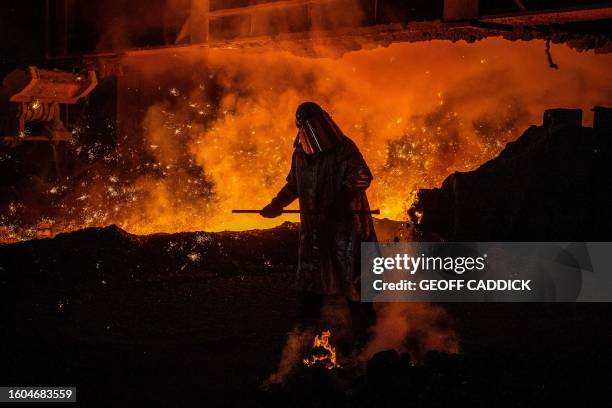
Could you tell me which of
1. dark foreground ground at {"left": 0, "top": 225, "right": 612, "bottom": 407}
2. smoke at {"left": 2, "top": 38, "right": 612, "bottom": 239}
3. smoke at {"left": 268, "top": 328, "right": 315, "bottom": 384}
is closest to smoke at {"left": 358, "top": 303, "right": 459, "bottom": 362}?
dark foreground ground at {"left": 0, "top": 225, "right": 612, "bottom": 407}

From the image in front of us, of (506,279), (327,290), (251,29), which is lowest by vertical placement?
(327,290)

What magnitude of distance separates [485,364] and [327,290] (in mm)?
1165

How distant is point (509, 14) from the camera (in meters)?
6.80

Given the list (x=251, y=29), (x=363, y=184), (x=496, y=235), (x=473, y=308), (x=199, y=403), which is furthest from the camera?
(x=251, y=29)

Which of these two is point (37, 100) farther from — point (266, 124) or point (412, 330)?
point (412, 330)

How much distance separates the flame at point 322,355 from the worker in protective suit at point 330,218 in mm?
203

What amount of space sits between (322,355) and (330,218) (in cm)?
95

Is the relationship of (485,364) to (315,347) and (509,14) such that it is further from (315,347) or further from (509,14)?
(509,14)

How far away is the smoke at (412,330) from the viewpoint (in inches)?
197

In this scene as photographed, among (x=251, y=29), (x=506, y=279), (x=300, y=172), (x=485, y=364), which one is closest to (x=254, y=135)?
(x=251, y=29)

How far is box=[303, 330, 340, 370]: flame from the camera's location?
186 inches
